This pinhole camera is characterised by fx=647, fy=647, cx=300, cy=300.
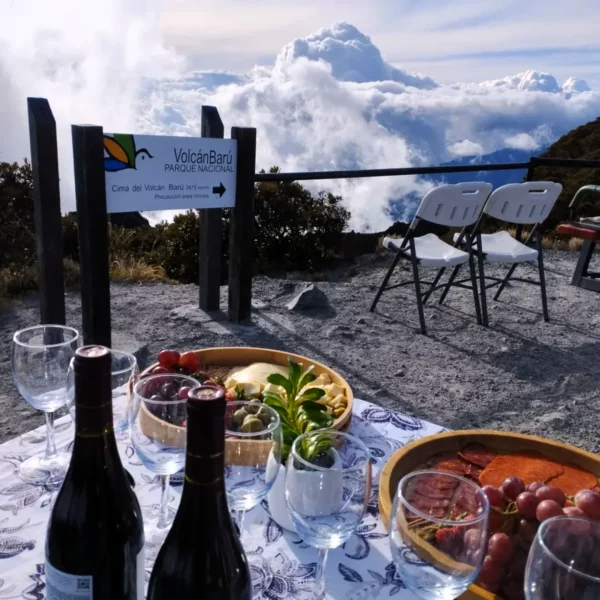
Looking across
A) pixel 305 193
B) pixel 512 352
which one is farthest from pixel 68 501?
pixel 305 193

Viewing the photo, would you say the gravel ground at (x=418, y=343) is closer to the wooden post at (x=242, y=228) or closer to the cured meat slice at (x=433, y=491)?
the wooden post at (x=242, y=228)

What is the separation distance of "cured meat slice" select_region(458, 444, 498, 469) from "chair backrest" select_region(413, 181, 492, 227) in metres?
2.85

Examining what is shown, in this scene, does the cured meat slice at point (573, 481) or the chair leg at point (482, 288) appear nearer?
the cured meat slice at point (573, 481)

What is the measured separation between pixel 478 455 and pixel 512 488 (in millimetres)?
290

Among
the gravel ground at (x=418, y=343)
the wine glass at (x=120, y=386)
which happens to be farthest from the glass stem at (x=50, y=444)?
the gravel ground at (x=418, y=343)

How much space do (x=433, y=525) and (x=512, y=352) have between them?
3538mm

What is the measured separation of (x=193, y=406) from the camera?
2.05ft

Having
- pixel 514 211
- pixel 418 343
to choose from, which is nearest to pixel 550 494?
pixel 418 343

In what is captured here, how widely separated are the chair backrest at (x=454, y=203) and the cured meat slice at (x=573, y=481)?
A: 9.52 ft

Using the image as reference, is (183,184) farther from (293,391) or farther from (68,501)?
(68,501)

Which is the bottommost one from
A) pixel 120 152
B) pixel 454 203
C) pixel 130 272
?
pixel 130 272

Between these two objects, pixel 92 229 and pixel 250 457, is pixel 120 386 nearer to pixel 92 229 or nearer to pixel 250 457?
pixel 250 457

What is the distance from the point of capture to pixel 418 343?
4129mm

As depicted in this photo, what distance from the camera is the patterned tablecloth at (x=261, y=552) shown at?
0.89m
